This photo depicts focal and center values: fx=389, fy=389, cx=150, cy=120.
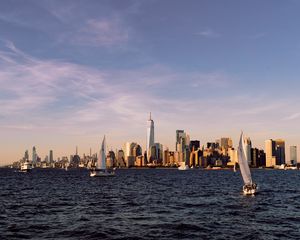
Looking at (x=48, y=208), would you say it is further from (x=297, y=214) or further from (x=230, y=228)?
(x=297, y=214)

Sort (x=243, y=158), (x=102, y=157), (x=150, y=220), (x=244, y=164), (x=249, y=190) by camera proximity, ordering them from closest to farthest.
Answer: (x=150, y=220)
(x=243, y=158)
(x=249, y=190)
(x=244, y=164)
(x=102, y=157)

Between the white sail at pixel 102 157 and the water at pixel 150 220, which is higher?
the white sail at pixel 102 157

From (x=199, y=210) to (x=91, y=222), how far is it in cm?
1979

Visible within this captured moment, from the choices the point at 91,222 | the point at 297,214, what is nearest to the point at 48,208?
the point at 91,222

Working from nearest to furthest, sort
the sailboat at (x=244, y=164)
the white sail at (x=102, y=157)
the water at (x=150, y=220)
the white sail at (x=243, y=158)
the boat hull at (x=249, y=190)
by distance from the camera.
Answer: the water at (x=150, y=220) → the white sail at (x=243, y=158) → the sailboat at (x=244, y=164) → the boat hull at (x=249, y=190) → the white sail at (x=102, y=157)

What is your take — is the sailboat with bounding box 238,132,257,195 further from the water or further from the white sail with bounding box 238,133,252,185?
the water

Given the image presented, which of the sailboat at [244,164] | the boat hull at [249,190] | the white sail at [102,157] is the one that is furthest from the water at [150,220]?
the white sail at [102,157]

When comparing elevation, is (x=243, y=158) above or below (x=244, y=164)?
above

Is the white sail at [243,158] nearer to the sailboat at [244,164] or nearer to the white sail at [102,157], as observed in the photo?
the sailboat at [244,164]

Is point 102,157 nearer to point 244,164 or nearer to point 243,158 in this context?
point 244,164

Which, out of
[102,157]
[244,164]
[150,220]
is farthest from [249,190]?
[102,157]

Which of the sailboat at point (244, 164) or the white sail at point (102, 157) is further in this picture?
the white sail at point (102, 157)

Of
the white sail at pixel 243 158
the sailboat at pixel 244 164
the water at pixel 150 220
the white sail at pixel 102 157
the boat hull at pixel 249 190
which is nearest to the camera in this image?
the water at pixel 150 220

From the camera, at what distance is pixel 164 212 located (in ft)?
194
